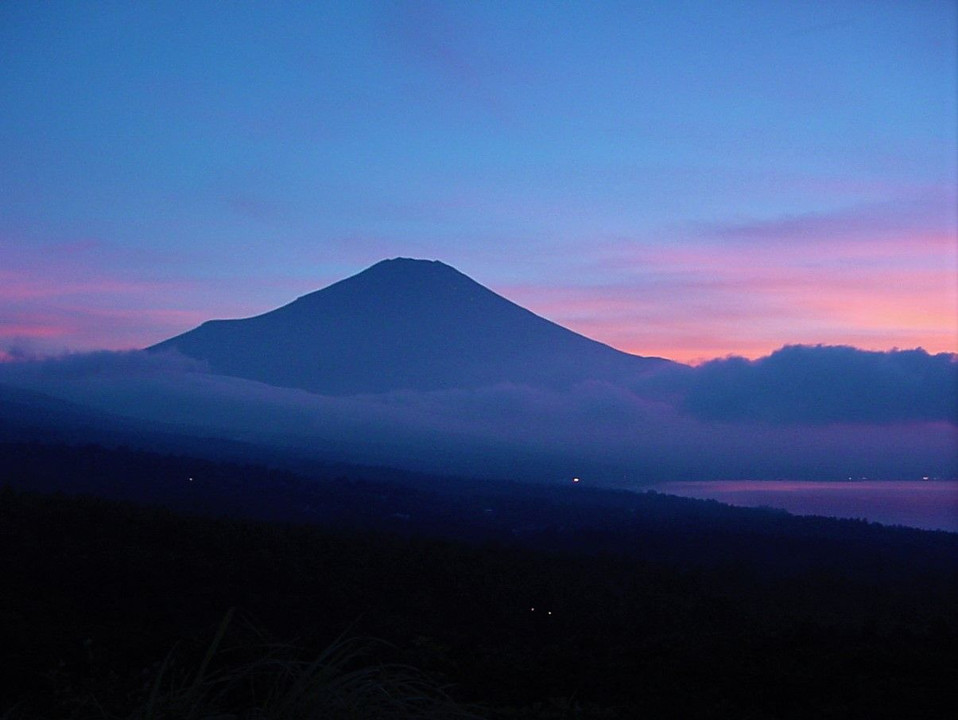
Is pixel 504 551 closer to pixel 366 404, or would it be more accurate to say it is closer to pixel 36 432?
pixel 36 432

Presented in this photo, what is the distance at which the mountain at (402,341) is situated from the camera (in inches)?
4914

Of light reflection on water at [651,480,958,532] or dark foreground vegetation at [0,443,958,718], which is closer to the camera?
dark foreground vegetation at [0,443,958,718]

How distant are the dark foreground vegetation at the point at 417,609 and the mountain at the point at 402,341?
78.5 metres

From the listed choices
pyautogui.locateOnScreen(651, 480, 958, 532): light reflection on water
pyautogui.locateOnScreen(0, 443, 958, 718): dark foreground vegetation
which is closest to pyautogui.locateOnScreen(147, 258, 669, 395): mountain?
pyautogui.locateOnScreen(651, 480, 958, 532): light reflection on water

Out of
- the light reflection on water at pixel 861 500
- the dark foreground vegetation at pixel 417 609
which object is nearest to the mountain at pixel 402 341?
the light reflection on water at pixel 861 500

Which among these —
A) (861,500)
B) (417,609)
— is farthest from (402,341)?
(417,609)

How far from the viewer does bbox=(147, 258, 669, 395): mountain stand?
409 feet

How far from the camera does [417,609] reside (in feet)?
57.2

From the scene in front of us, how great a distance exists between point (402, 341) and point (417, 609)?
116084 millimetres

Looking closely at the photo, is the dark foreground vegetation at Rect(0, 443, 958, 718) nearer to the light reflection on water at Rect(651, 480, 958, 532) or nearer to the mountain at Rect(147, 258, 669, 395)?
the light reflection on water at Rect(651, 480, 958, 532)

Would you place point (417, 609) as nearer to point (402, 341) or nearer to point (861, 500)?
point (861, 500)

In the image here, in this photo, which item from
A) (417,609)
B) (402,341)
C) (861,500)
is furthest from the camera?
(402,341)

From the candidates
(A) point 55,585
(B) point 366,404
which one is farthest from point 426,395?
(A) point 55,585

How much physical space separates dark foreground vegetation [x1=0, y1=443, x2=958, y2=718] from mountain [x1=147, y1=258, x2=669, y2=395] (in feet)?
257
